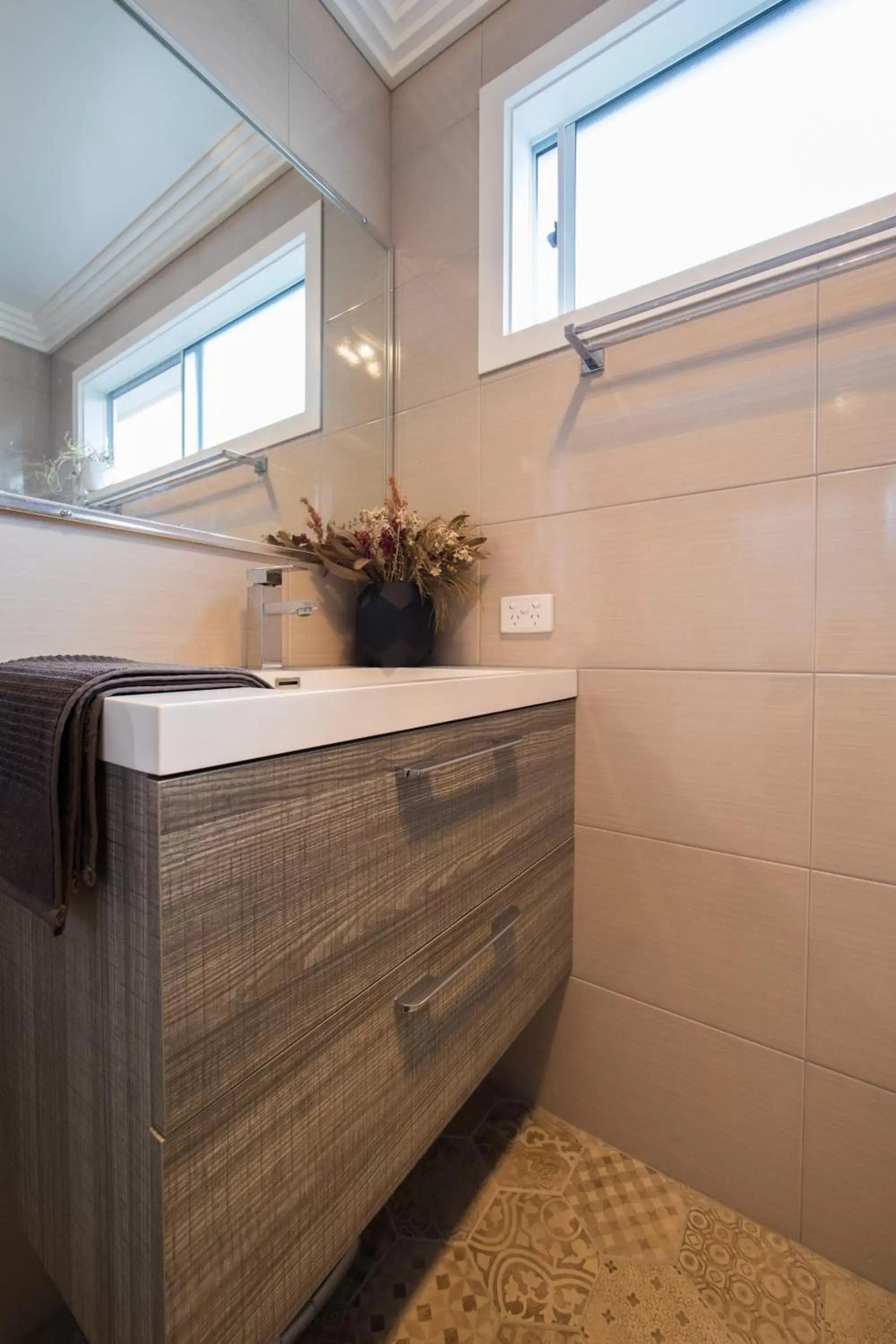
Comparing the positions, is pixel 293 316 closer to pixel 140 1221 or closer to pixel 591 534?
pixel 591 534

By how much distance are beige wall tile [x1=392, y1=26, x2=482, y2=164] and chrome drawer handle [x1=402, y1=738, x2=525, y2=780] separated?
1.44m

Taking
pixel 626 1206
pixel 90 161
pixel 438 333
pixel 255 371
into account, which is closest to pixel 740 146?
pixel 438 333

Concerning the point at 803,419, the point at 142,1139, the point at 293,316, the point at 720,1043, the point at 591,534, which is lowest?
the point at 720,1043

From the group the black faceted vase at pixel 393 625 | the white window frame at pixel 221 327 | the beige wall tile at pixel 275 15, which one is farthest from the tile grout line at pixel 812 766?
the beige wall tile at pixel 275 15

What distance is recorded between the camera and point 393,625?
119 centimetres

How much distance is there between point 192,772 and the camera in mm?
429

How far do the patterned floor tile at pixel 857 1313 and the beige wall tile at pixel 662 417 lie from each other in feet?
4.14

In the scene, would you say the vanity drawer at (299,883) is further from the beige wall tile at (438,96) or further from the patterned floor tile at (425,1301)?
the beige wall tile at (438,96)

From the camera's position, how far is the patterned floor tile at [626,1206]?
2.97 feet

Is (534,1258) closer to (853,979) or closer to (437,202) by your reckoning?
(853,979)

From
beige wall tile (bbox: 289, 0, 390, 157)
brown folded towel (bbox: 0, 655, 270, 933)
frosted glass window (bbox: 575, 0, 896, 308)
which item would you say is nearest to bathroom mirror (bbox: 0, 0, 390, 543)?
beige wall tile (bbox: 289, 0, 390, 157)

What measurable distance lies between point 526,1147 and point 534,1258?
214 millimetres

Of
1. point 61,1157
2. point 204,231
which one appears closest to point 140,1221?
point 61,1157

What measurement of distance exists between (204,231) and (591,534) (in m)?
0.91
